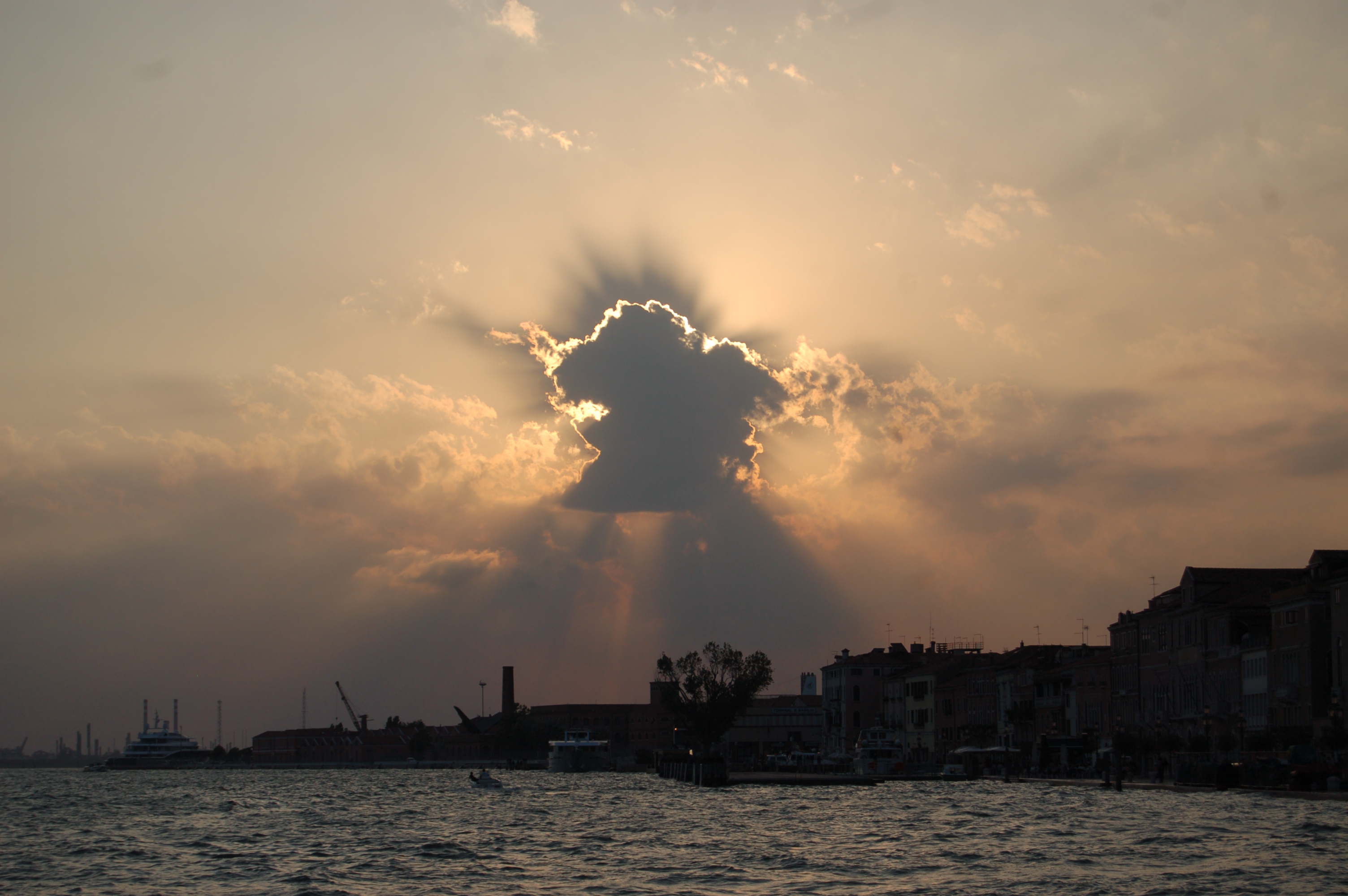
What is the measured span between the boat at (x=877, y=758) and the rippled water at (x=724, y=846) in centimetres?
3441

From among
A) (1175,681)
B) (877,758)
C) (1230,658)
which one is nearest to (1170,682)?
(1175,681)

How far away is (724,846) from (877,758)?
7980cm

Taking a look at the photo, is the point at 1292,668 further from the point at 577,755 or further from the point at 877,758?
the point at 577,755

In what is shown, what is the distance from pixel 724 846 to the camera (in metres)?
50.6

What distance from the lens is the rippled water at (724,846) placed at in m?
38.9

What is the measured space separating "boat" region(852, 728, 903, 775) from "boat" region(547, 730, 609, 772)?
58390 mm

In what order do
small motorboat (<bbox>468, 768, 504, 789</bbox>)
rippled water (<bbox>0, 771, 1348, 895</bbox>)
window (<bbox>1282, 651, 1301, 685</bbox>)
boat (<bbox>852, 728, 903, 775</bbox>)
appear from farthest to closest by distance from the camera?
boat (<bbox>852, 728, 903, 775</bbox>) → small motorboat (<bbox>468, 768, 504, 789</bbox>) → window (<bbox>1282, 651, 1301, 685</bbox>) → rippled water (<bbox>0, 771, 1348, 895</bbox>)

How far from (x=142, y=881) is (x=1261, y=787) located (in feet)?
180

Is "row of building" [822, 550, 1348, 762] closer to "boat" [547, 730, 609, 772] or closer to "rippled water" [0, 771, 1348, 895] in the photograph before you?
"rippled water" [0, 771, 1348, 895]

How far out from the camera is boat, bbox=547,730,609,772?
7156 inches

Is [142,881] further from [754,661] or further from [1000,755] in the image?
[754,661]

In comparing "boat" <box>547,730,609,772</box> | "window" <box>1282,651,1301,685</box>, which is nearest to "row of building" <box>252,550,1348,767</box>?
"window" <box>1282,651,1301,685</box>

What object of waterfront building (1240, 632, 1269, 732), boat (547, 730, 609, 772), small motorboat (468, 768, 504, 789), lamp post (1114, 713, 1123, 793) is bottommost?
boat (547, 730, 609, 772)

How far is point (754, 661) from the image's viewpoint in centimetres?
16138
